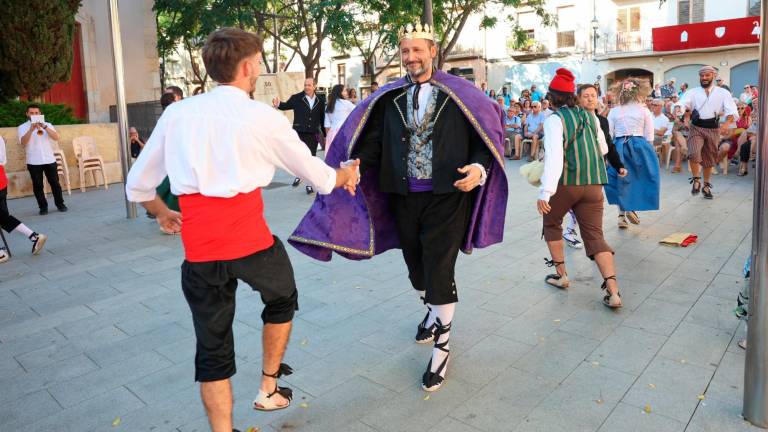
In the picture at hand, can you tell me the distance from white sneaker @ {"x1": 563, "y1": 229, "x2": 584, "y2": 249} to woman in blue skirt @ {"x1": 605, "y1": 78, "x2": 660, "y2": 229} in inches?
28.3

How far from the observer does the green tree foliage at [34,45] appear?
42.0 feet

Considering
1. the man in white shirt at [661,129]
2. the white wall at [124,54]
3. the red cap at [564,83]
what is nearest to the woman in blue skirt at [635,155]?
the red cap at [564,83]

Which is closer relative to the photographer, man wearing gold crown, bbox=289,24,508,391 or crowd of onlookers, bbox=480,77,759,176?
man wearing gold crown, bbox=289,24,508,391

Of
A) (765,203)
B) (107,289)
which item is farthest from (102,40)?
(765,203)

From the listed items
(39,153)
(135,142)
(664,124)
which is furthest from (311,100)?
(664,124)

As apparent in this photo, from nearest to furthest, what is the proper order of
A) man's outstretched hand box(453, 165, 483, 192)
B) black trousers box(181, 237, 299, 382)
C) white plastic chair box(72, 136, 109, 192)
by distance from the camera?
black trousers box(181, 237, 299, 382) → man's outstretched hand box(453, 165, 483, 192) → white plastic chair box(72, 136, 109, 192)

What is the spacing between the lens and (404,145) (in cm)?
359

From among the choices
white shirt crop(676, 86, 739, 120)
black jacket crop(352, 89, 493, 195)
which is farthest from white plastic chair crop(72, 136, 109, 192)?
white shirt crop(676, 86, 739, 120)

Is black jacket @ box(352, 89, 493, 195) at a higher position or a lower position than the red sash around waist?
higher

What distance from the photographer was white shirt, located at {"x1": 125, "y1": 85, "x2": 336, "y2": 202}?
98.2 inches

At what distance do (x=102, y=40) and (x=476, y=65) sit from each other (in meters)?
25.0

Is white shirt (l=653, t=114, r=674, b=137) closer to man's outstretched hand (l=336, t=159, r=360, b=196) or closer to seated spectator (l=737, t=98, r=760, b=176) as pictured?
seated spectator (l=737, t=98, r=760, b=176)

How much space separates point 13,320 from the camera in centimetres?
496

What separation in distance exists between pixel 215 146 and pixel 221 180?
141 millimetres
